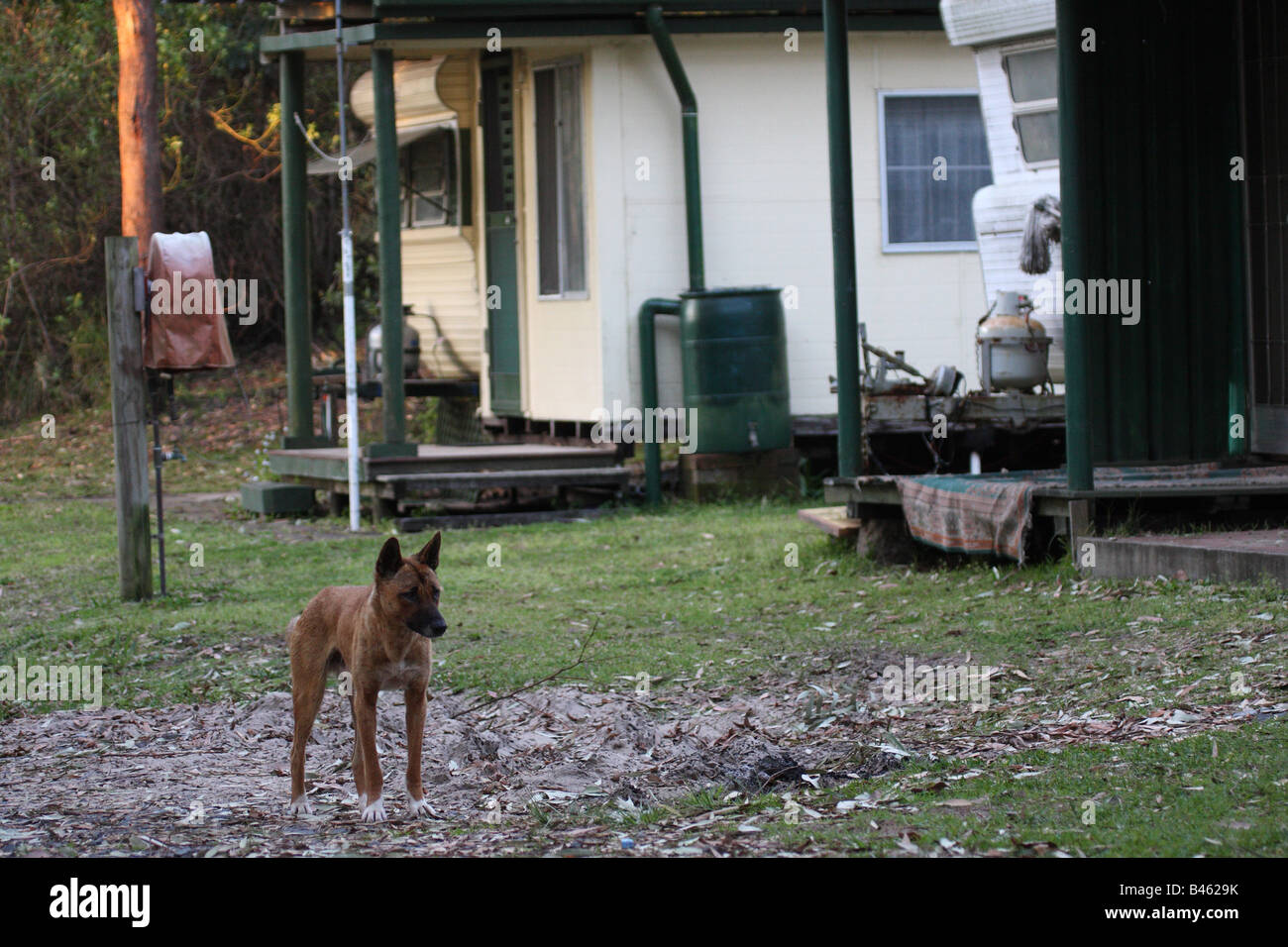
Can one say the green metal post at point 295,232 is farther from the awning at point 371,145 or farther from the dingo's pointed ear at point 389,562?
the dingo's pointed ear at point 389,562

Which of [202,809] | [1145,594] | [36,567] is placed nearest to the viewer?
[202,809]

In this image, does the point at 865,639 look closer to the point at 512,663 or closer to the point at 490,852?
the point at 512,663

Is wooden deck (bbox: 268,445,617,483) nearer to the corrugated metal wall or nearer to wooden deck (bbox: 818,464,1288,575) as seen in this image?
the corrugated metal wall

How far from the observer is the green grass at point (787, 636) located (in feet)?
17.6

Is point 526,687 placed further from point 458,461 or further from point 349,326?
point 458,461

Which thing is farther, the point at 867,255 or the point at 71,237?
the point at 71,237

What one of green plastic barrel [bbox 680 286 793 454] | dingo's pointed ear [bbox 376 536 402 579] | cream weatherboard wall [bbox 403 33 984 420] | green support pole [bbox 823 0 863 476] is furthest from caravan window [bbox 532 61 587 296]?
dingo's pointed ear [bbox 376 536 402 579]

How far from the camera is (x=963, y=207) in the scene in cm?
1703

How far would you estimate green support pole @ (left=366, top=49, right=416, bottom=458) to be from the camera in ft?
48.4

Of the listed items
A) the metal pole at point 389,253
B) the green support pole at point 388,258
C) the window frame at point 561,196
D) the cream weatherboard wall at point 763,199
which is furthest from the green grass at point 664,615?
the window frame at point 561,196

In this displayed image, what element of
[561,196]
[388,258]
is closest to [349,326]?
[388,258]

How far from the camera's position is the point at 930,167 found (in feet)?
55.5

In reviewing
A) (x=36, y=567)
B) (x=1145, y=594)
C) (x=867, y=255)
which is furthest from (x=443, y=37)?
(x=1145, y=594)

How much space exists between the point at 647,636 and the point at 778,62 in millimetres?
8948
